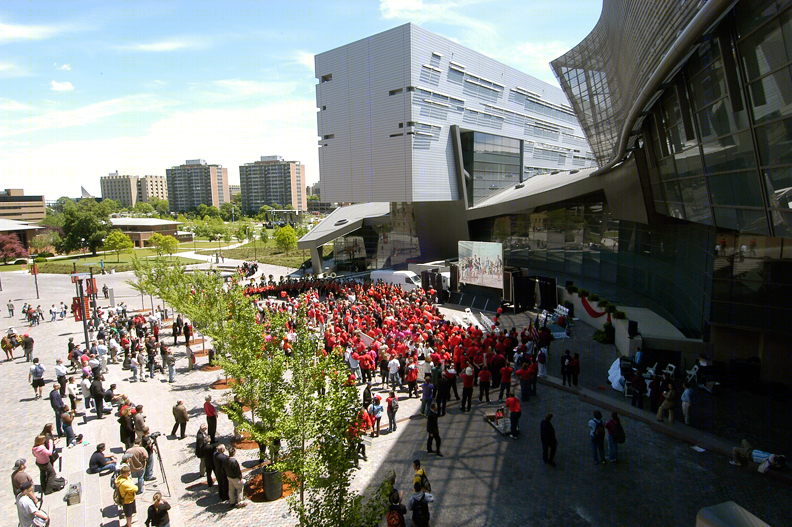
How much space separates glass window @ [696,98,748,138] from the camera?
9.75 m

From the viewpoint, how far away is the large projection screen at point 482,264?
956 inches

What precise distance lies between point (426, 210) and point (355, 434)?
3239cm

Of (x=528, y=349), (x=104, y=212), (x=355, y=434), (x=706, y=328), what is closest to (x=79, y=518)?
(x=355, y=434)

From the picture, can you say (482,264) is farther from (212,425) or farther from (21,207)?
(21,207)

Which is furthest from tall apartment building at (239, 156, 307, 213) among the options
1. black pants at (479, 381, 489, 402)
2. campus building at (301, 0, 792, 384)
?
black pants at (479, 381, 489, 402)

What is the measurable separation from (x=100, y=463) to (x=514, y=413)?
8677mm

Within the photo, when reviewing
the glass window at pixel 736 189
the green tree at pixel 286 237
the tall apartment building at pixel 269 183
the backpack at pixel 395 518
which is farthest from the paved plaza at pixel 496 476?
the tall apartment building at pixel 269 183

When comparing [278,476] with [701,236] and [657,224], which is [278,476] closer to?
Answer: [701,236]

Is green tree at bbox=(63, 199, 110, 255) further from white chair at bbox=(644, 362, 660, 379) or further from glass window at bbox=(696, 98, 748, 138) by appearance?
glass window at bbox=(696, 98, 748, 138)

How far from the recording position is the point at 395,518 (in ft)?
22.9

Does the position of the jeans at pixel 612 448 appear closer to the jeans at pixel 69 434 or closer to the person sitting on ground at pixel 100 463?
the person sitting on ground at pixel 100 463

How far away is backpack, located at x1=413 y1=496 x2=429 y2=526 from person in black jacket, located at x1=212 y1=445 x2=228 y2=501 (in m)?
3.46

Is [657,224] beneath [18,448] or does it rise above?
above

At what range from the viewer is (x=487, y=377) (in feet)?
42.5
